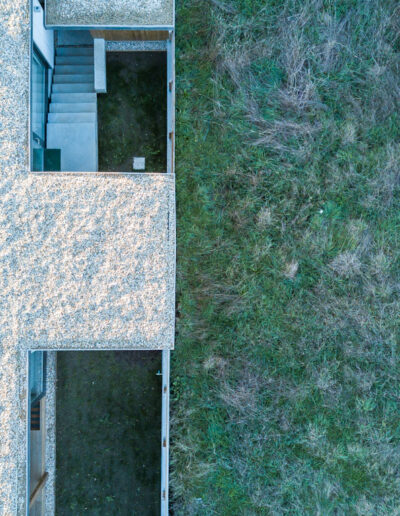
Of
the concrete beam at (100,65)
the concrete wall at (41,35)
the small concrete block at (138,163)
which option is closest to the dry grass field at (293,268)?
the small concrete block at (138,163)

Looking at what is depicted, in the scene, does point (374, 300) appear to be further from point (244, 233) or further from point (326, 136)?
point (326, 136)

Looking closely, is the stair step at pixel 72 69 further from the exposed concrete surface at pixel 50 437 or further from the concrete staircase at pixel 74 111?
the exposed concrete surface at pixel 50 437

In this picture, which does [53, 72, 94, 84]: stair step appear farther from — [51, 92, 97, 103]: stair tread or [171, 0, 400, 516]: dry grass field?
[171, 0, 400, 516]: dry grass field

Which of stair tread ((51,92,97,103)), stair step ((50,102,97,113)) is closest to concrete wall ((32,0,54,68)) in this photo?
stair tread ((51,92,97,103))

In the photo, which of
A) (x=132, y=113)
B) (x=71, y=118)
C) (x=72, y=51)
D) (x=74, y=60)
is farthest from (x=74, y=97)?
(x=132, y=113)

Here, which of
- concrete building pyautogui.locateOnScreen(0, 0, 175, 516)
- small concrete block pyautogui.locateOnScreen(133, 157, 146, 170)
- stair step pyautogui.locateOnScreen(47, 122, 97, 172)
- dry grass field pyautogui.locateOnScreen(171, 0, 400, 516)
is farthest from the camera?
small concrete block pyautogui.locateOnScreen(133, 157, 146, 170)

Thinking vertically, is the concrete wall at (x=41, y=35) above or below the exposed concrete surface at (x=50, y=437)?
above
